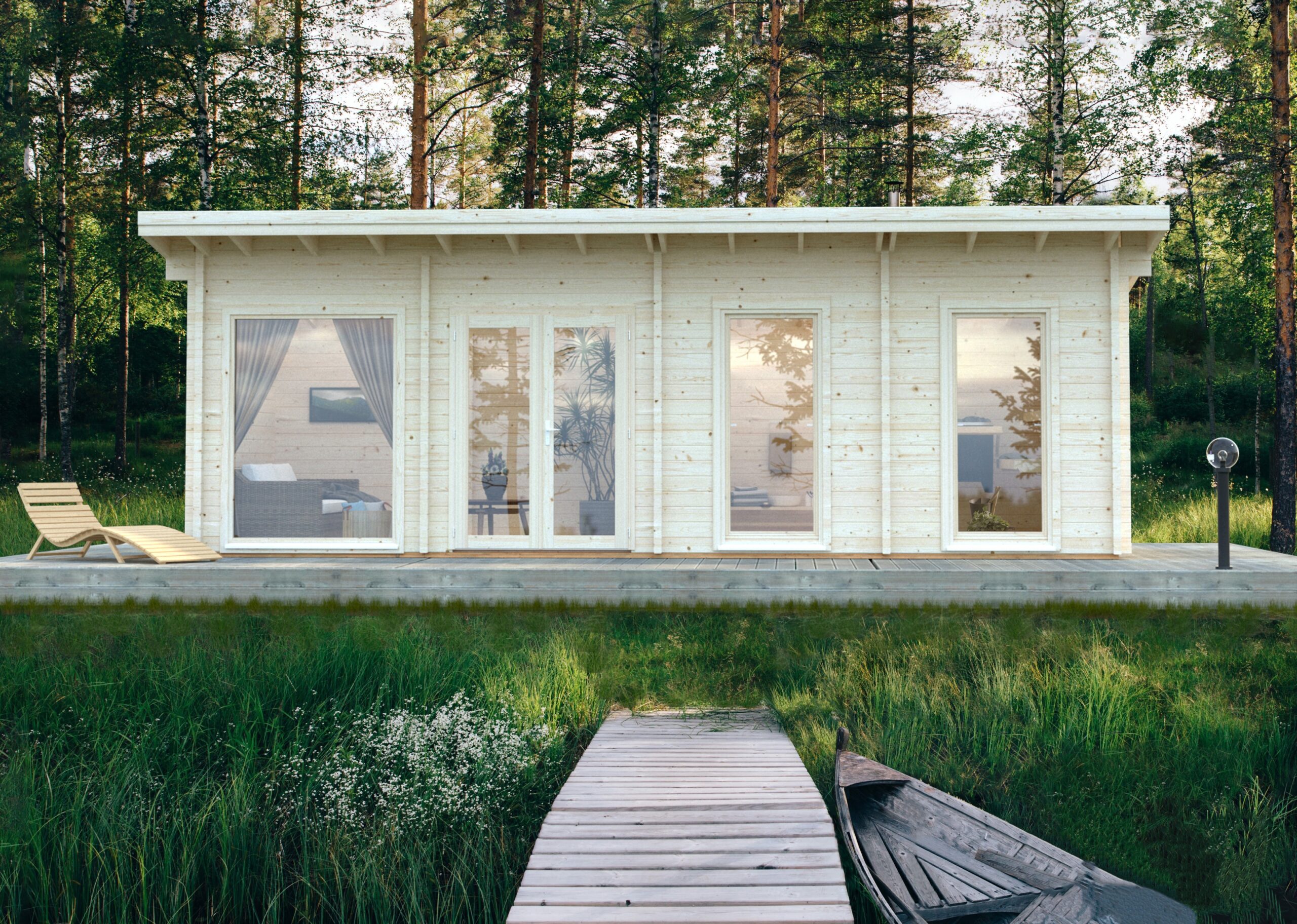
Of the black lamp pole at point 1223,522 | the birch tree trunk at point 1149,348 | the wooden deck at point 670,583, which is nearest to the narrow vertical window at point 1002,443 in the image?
the wooden deck at point 670,583

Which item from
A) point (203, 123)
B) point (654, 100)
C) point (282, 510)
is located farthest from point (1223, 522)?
point (203, 123)

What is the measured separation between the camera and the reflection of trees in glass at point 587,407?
7.78 meters

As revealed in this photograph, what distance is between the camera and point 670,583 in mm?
6426

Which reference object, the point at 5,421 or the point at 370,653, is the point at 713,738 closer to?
the point at 370,653

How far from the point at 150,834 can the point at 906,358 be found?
5.87 m

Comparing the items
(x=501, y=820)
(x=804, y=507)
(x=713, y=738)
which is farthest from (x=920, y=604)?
(x=501, y=820)

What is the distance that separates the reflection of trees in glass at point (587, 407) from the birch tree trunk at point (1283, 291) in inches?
301

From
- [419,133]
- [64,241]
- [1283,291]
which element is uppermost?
[419,133]

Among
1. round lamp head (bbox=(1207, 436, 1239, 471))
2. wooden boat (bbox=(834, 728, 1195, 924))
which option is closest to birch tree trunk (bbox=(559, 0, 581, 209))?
round lamp head (bbox=(1207, 436, 1239, 471))

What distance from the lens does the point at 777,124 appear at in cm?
1402

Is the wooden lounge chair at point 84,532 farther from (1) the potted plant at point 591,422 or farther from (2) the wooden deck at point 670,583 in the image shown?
(1) the potted plant at point 591,422

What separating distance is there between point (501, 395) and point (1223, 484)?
5062 mm

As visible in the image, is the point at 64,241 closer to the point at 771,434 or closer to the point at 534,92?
the point at 534,92

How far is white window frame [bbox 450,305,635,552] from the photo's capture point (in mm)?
7758
